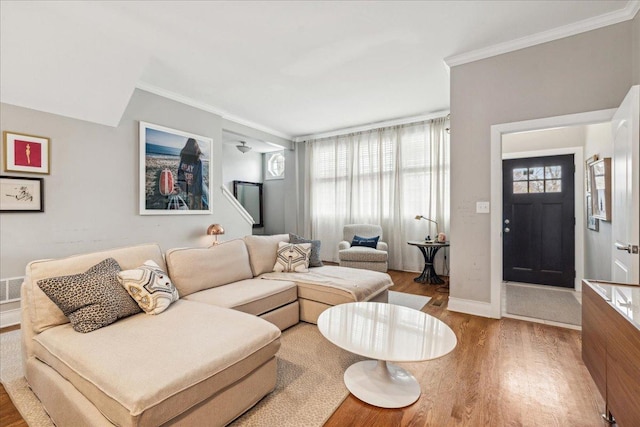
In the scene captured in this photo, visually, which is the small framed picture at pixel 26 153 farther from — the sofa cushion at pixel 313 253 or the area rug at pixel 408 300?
the area rug at pixel 408 300

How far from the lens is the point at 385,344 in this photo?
165 cm

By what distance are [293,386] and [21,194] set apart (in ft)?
10.6

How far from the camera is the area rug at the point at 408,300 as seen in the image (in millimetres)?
3482

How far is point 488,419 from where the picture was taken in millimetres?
1588

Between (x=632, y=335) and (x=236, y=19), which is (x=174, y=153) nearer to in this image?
(x=236, y=19)

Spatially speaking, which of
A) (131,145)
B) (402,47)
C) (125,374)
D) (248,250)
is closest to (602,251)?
(402,47)

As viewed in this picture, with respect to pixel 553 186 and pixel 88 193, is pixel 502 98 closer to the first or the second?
pixel 553 186

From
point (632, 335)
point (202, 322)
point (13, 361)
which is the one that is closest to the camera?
point (632, 335)

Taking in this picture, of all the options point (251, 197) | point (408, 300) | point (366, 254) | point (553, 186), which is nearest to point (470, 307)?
point (408, 300)

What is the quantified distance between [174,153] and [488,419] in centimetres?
436

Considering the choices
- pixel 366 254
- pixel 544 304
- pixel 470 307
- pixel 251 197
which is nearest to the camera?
pixel 470 307

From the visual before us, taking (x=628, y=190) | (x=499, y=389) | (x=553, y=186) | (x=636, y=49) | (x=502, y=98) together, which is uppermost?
(x=636, y=49)

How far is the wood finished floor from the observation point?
5.19 ft

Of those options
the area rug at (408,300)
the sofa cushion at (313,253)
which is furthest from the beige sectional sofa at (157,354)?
the area rug at (408,300)
